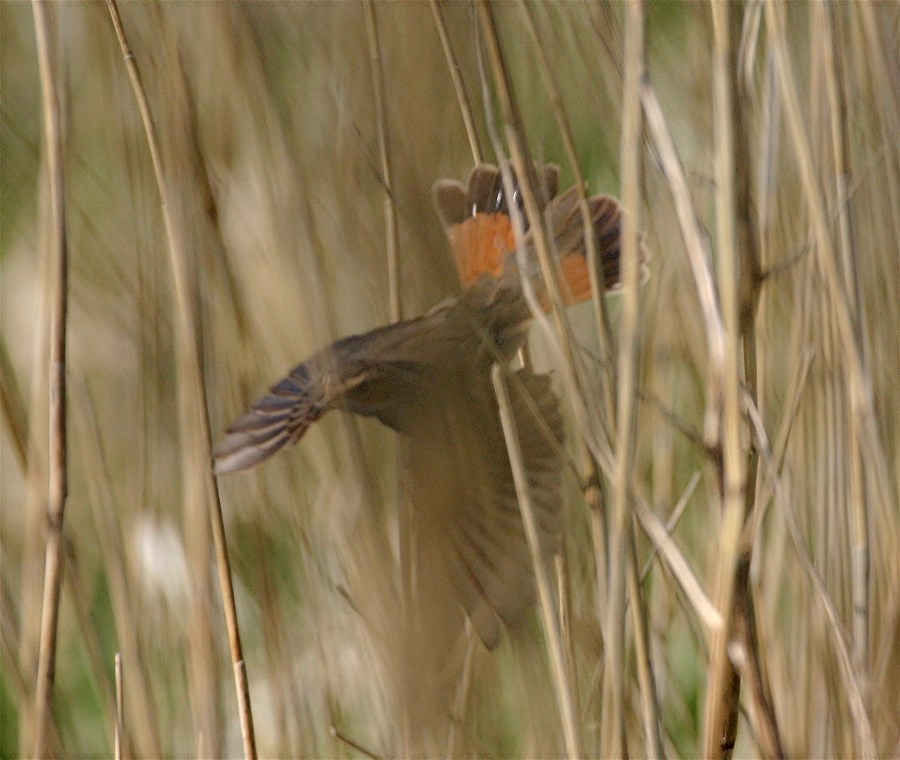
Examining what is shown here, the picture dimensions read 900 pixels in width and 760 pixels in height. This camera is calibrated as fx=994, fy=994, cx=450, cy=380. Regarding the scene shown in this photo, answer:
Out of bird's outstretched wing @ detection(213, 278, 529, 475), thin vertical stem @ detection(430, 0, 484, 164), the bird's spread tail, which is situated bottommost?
bird's outstretched wing @ detection(213, 278, 529, 475)

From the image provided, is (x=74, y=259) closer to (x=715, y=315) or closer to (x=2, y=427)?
(x=2, y=427)

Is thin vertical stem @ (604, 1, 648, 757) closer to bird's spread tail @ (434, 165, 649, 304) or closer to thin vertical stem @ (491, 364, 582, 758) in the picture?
thin vertical stem @ (491, 364, 582, 758)

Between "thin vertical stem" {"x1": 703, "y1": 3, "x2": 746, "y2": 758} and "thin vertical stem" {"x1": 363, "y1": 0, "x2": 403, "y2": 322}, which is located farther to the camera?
"thin vertical stem" {"x1": 363, "y1": 0, "x2": 403, "y2": 322}

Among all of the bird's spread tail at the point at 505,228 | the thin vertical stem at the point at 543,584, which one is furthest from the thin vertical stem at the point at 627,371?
the bird's spread tail at the point at 505,228

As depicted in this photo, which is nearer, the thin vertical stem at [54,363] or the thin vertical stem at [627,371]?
the thin vertical stem at [627,371]

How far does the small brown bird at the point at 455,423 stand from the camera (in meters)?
0.48

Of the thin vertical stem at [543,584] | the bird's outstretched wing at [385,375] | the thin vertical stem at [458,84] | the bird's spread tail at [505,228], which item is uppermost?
the thin vertical stem at [458,84]

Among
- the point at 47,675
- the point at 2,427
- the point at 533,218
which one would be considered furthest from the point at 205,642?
the point at 533,218

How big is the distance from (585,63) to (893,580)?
13.1 inches

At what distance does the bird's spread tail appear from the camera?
0.56 metres

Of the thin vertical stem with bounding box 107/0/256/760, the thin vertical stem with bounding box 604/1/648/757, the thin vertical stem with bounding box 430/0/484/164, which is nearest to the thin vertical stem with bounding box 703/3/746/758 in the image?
the thin vertical stem with bounding box 604/1/648/757

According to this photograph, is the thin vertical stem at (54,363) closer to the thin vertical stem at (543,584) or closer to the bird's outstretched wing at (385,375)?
the bird's outstretched wing at (385,375)

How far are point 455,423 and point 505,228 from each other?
225 mm

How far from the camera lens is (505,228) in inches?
27.3
